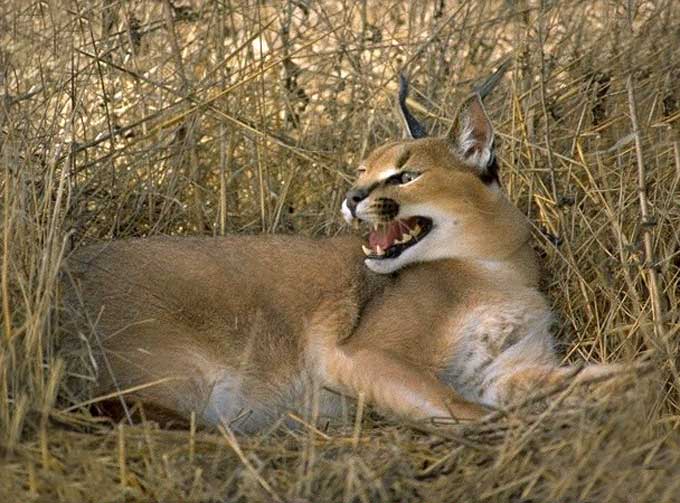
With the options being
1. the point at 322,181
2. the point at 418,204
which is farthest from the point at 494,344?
the point at 322,181

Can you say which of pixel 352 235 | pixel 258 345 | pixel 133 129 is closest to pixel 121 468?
pixel 258 345

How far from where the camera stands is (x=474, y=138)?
4570 millimetres

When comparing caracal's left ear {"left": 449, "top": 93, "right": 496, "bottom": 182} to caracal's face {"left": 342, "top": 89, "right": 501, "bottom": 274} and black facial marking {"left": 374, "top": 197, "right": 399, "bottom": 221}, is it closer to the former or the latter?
caracal's face {"left": 342, "top": 89, "right": 501, "bottom": 274}

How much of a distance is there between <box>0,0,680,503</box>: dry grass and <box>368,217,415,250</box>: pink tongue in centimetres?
66

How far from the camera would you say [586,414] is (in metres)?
3.61

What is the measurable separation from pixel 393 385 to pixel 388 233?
70 cm

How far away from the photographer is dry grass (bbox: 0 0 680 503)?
11.2 ft

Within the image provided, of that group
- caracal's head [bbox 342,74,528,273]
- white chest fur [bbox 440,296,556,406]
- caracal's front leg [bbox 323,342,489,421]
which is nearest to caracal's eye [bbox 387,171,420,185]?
caracal's head [bbox 342,74,528,273]

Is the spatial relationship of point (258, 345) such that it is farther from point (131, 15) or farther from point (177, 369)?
point (131, 15)

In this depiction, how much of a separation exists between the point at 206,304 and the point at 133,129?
1704mm

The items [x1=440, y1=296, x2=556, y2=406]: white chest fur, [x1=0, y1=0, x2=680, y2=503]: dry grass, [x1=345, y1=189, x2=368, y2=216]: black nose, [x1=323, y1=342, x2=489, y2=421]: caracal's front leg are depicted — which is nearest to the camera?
[x1=0, y1=0, x2=680, y2=503]: dry grass

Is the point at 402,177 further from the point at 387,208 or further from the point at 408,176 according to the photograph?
the point at 387,208

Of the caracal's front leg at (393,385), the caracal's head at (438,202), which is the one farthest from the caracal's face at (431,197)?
the caracal's front leg at (393,385)

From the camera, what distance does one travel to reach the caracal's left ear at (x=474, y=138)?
4543mm
